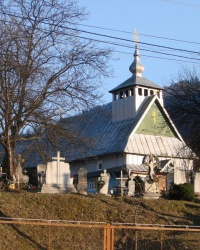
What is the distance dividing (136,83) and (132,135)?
430 centimetres

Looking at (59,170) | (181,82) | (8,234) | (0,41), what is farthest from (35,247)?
(181,82)

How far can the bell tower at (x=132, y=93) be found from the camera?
4497 centimetres

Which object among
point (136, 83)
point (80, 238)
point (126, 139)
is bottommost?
point (80, 238)

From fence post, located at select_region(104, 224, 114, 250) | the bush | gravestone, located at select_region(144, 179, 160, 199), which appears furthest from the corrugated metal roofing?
fence post, located at select_region(104, 224, 114, 250)

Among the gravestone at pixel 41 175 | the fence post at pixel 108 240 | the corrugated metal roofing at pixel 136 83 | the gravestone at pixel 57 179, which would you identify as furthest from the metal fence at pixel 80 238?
the corrugated metal roofing at pixel 136 83

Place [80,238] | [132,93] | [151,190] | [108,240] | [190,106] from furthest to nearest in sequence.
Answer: [132,93] < [190,106] < [151,190] < [80,238] < [108,240]

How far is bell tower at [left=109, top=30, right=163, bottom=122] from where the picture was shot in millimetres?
44969

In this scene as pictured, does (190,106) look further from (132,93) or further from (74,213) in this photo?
(74,213)

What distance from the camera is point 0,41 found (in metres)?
23.8

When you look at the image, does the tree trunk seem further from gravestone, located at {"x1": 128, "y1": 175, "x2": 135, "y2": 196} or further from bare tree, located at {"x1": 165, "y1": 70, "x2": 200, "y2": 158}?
bare tree, located at {"x1": 165, "y1": 70, "x2": 200, "y2": 158}

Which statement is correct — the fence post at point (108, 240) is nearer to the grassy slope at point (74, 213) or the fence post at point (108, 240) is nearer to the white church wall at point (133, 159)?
the grassy slope at point (74, 213)

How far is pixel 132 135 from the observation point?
139 ft

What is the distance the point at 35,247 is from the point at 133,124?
25303 millimetres

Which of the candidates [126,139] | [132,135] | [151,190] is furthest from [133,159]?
[151,190]
